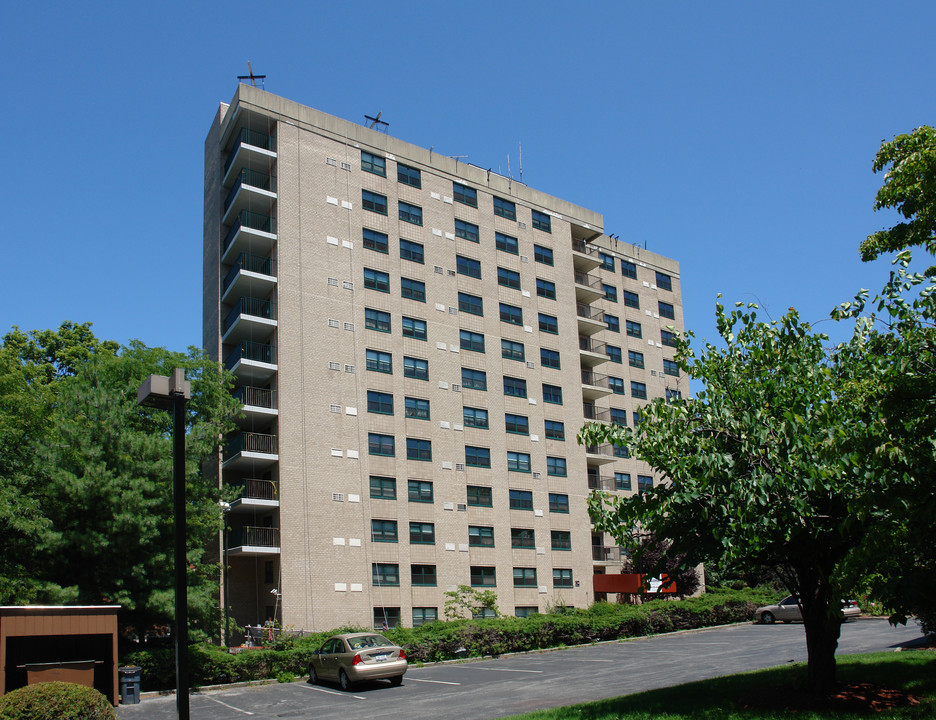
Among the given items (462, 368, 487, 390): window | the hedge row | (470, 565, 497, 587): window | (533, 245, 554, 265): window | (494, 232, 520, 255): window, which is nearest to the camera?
the hedge row

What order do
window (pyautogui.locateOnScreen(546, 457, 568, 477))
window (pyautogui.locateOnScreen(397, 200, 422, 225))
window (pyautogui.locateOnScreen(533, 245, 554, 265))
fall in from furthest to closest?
window (pyautogui.locateOnScreen(533, 245, 554, 265)) < window (pyautogui.locateOnScreen(546, 457, 568, 477)) < window (pyautogui.locateOnScreen(397, 200, 422, 225))

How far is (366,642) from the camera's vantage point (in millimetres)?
24812

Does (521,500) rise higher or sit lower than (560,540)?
higher

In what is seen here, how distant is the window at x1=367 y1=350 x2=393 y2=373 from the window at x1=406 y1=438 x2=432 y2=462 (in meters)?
3.99

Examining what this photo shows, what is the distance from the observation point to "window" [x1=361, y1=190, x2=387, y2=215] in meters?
44.2

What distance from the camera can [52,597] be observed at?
83.9ft

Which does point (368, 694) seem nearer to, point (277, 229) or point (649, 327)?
point (277, 229)

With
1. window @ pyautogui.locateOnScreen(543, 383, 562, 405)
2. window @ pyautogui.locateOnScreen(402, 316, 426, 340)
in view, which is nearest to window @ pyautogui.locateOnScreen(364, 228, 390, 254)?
window @ pyautogui.locateOnScreen(402, 316, 426, 340)

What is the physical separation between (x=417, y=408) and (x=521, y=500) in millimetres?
8707

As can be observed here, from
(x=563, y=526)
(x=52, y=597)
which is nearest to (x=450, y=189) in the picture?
(x=563, y=526)

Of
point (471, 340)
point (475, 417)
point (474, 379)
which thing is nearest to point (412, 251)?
point (471, 340)

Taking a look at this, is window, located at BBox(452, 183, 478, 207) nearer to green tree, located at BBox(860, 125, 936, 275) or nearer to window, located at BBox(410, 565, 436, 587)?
window, located at BBox(410, 565, 436, 587)

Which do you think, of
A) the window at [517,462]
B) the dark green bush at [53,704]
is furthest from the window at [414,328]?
the dark green bush at [53,704]

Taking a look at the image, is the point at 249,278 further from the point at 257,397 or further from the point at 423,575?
the point at 423,575
